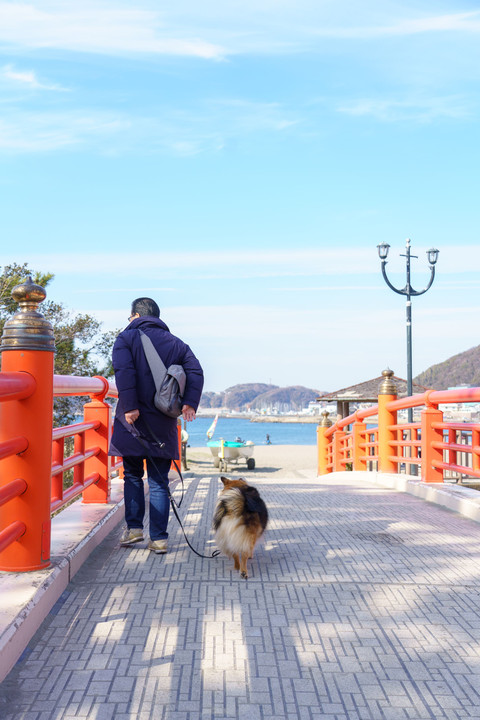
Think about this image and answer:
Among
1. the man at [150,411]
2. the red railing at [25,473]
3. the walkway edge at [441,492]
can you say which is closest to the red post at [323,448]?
the walkway edge at [441,492]

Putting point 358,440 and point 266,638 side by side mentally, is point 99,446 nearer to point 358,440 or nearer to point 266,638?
point 266,638

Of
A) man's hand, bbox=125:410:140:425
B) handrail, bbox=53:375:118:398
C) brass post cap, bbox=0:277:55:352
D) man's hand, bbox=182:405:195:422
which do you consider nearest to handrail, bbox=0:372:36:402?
brass post cap, bbox=0:277:55:352

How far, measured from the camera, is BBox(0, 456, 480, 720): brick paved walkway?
242 cm

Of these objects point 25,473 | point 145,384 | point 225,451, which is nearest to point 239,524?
point 145,384

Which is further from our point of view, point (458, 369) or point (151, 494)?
point (458, 369)

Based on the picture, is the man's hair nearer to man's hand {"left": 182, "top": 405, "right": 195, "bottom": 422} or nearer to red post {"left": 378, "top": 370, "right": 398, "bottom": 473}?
man's hand {"left": 182, "top": 405, "right": 195, "bottom": 422}

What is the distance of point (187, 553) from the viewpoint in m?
4.45

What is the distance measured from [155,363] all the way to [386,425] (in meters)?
5.57

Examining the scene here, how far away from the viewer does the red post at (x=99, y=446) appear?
5.51 meters

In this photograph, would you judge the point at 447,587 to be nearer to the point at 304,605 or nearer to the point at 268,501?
the point at 304,605

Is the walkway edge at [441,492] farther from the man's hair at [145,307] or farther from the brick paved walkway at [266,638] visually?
the man's hair at [145,307]

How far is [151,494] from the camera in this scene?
4461 mm

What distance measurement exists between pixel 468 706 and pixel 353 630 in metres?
0.75

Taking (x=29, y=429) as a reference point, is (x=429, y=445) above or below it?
below
